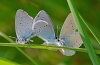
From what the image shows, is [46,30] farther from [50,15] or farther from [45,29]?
[50,15]

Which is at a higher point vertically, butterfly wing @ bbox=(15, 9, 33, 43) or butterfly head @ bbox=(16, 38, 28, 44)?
butterfly wing @ bbox=(15, 9, 33, 43)

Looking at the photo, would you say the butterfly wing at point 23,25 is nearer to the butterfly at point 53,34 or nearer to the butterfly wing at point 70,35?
the butterfly at point 53,34

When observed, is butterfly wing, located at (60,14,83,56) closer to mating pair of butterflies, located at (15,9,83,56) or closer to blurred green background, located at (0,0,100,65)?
mating pair of butterflies, located at (15,9,83,56)

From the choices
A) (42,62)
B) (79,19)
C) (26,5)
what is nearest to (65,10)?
(26,5)

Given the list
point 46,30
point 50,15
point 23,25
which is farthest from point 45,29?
point 50,15

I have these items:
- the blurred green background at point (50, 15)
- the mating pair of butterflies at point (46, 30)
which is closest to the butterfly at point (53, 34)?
the mating pair of butterflies at point (46, 30)

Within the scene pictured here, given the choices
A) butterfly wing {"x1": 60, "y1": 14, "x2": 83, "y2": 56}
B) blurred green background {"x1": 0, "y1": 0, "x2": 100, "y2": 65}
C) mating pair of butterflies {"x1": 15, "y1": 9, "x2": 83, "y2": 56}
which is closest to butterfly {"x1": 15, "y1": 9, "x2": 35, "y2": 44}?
mating pair of butterflies {"x1": 15, "y1": 9, "x2": 83, "y2": 56}
